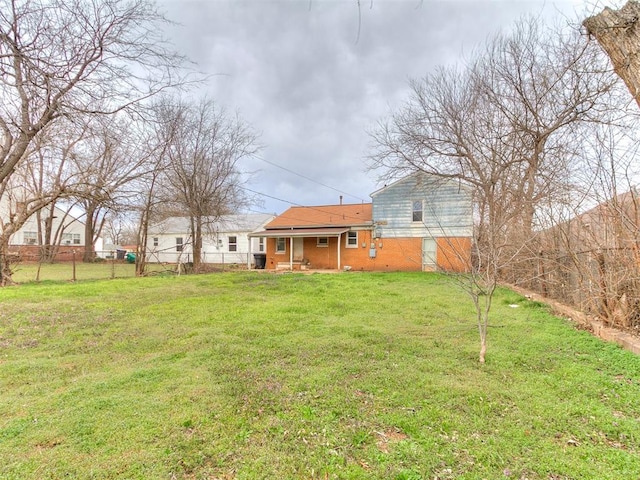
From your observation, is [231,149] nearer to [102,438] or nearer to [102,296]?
[102,296]

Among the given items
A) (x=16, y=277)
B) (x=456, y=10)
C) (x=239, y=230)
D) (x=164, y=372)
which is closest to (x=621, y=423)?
(x=456, y=10)

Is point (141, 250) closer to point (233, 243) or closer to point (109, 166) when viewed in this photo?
point (109, 166)

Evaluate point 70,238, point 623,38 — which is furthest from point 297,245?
point 70,238

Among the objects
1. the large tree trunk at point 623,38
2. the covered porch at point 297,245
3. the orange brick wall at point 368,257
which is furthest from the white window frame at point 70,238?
the large tree trunk at point 623,38

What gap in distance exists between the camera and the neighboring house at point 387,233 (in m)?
17.2

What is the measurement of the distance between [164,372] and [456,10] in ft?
16.9

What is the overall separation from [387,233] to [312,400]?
52.1 ft

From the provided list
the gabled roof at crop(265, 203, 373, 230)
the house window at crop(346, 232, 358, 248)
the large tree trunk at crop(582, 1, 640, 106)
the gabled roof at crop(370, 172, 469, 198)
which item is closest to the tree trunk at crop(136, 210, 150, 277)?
the gabled roof at crop(265, 203, 373, 230)

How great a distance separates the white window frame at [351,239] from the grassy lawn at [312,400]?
42.1 feet

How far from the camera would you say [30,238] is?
101ft

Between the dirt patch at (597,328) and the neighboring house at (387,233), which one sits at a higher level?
the neighboring house at (387,233)

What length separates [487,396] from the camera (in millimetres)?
3287

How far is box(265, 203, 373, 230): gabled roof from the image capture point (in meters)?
20.2

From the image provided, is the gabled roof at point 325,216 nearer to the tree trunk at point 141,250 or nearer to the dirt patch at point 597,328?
the tree trunk at point 141,250
